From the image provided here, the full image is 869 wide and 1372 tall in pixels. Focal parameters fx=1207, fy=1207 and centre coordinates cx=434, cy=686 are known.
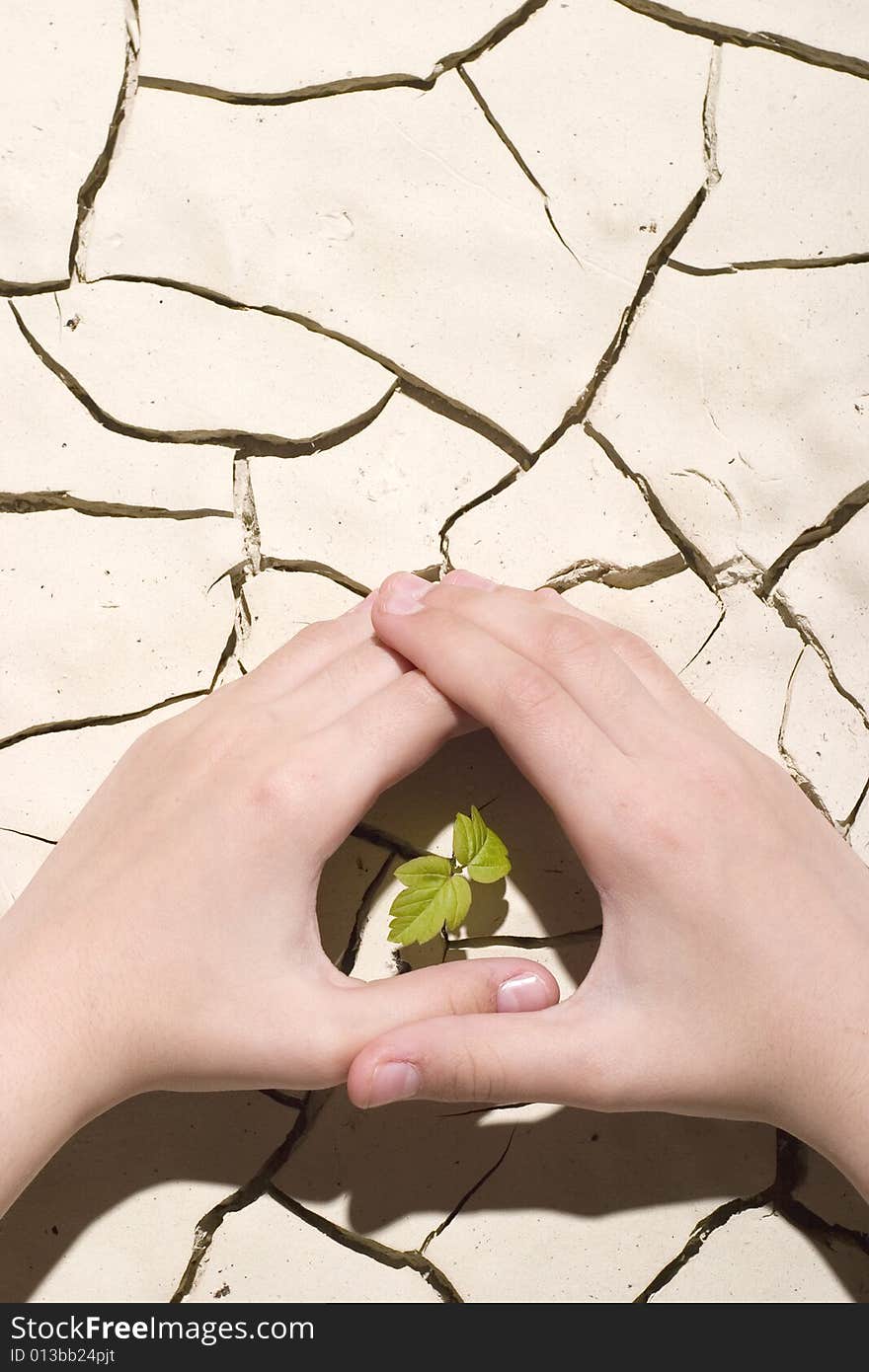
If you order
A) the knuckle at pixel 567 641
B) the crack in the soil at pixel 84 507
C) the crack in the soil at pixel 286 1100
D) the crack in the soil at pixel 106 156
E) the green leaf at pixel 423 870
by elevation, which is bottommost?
the crack in the soil at pixel 286 1100

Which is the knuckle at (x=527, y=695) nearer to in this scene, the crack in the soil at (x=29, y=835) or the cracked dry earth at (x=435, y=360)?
the cracked dry earth at (x=435, y=360)

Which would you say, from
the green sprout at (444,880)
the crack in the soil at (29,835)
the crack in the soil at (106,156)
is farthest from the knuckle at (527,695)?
the crack in the soil at (106,156)

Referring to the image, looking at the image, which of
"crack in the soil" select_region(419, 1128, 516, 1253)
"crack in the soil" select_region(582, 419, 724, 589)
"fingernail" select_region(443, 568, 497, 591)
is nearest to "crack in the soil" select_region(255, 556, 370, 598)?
"fingernail" select_region(443, 568, 497, 591)

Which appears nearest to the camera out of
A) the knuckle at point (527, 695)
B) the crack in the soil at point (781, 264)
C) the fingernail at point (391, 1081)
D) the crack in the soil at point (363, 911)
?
the fingernail at point (391, 1081)

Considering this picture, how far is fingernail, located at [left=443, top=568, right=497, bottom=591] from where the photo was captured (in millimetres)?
1419

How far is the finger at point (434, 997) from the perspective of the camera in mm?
1210

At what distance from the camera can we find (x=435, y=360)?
4.86ft

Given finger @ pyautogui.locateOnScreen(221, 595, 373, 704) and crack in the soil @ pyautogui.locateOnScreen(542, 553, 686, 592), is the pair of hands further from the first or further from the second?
crack in the soil @ pyautogui.locateOnScreen(542, 553, 686, 592)

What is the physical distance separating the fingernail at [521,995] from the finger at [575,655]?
26cm

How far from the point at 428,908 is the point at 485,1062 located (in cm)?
19

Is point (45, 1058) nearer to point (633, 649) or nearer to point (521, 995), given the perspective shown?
point (521, 995)

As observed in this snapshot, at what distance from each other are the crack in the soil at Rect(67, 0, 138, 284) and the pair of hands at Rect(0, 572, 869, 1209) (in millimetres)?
621

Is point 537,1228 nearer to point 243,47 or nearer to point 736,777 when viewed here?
point 736,777
